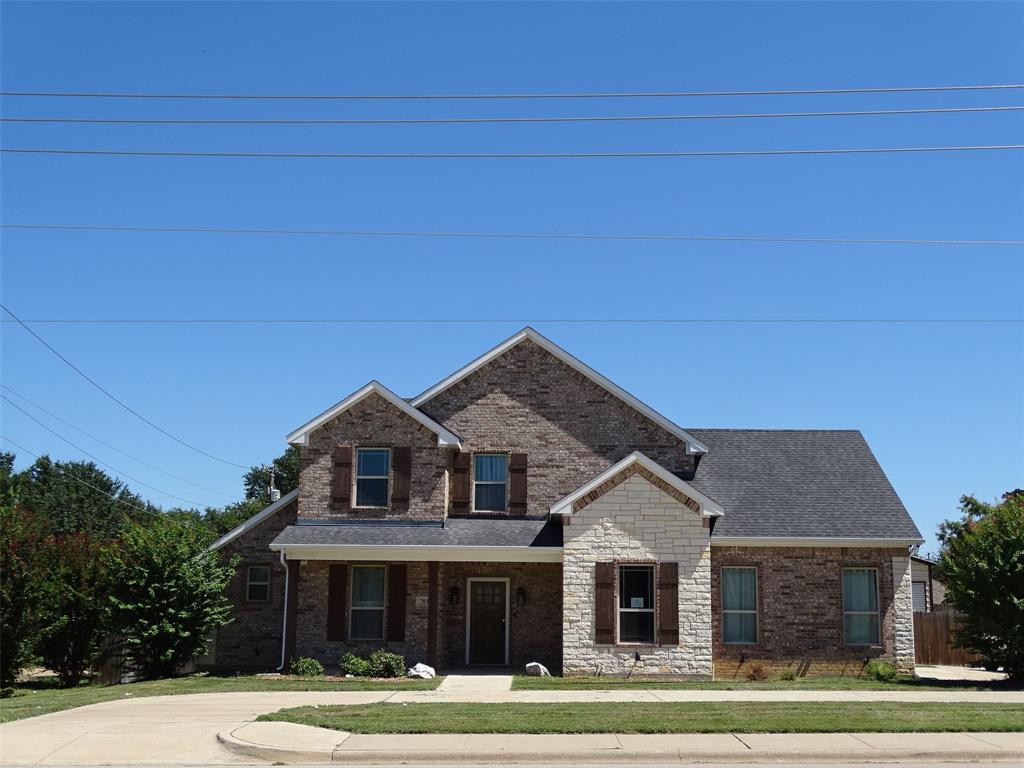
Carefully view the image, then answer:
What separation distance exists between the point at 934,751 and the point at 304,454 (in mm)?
18001

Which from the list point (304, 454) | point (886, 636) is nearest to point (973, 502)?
point (886, 636)

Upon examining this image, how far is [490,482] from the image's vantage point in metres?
28.8

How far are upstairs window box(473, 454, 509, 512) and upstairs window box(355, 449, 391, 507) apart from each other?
97.5 inches

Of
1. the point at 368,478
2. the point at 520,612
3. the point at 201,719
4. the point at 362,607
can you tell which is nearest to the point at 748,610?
the point at 520,612

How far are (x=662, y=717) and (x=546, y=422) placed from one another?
13072 mm

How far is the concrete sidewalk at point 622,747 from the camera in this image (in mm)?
14000

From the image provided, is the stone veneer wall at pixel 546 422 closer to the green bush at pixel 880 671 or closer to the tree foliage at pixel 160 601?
the green bush at pixel 880 671

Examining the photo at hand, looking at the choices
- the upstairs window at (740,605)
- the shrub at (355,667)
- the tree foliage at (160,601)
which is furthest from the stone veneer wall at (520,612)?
the tree foliage at (160,601)

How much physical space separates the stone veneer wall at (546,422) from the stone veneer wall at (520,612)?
5.34 ft

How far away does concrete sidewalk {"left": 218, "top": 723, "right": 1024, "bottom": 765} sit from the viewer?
1400 cm

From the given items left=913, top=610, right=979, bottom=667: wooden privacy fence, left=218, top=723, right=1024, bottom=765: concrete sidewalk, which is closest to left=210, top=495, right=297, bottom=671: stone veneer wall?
left=218, top=723, right=1024, bottom=765: concrete sidewalk

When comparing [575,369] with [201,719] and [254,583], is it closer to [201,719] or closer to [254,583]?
[254,583]

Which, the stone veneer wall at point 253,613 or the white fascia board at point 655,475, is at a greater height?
the white fascia board at point 655,475

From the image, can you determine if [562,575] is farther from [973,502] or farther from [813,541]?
[973,502]
